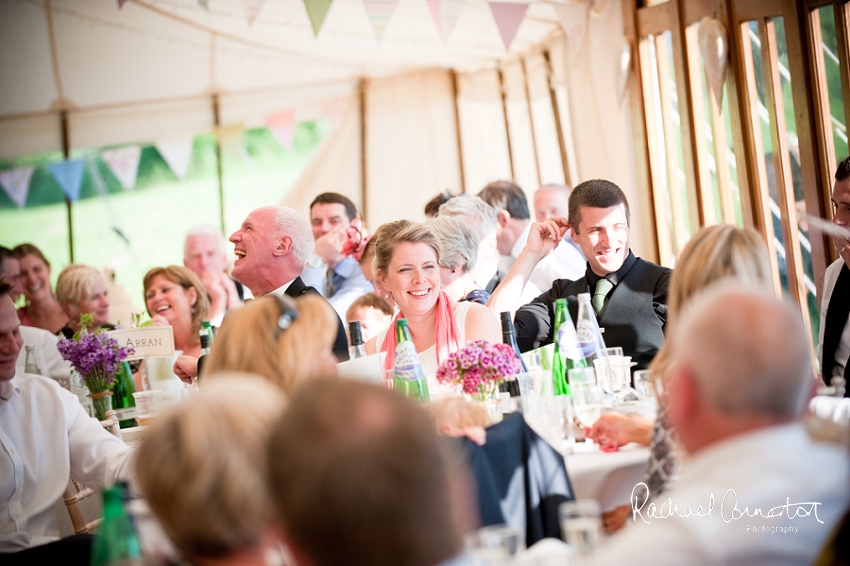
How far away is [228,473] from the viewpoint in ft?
4.04

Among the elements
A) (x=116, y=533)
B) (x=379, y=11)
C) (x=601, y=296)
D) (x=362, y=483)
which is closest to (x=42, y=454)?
(x=116, y=533)

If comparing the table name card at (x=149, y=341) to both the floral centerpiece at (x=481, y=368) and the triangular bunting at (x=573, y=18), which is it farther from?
the triangular bunting at (x=573, y=18)

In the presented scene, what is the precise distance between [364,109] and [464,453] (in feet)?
19.6

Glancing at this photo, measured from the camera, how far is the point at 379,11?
619 centimetres

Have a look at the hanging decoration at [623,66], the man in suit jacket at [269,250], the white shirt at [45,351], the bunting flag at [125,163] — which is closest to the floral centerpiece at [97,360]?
the man in suit jacket at [269,250]

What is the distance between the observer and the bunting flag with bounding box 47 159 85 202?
23.9ft

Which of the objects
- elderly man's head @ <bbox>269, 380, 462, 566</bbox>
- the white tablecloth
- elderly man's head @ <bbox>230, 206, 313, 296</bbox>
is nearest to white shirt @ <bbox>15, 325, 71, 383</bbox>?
elderly man's head @ <bbox>230, 206, 313, 296</bbox>

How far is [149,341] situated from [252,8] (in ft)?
11.7

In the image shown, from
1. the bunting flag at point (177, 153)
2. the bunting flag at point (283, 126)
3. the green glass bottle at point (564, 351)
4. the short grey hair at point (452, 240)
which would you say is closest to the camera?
the green glass bottle at point (564, 351)

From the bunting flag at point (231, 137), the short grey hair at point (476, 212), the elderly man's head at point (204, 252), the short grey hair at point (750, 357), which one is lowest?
the short grey hair at point (750, 357)

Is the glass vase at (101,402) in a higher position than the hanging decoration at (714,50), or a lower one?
lower

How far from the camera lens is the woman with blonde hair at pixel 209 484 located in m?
1.22

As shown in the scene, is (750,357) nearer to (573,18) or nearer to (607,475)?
(607,475)

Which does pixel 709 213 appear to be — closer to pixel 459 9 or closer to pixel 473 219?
pixel 473 219
